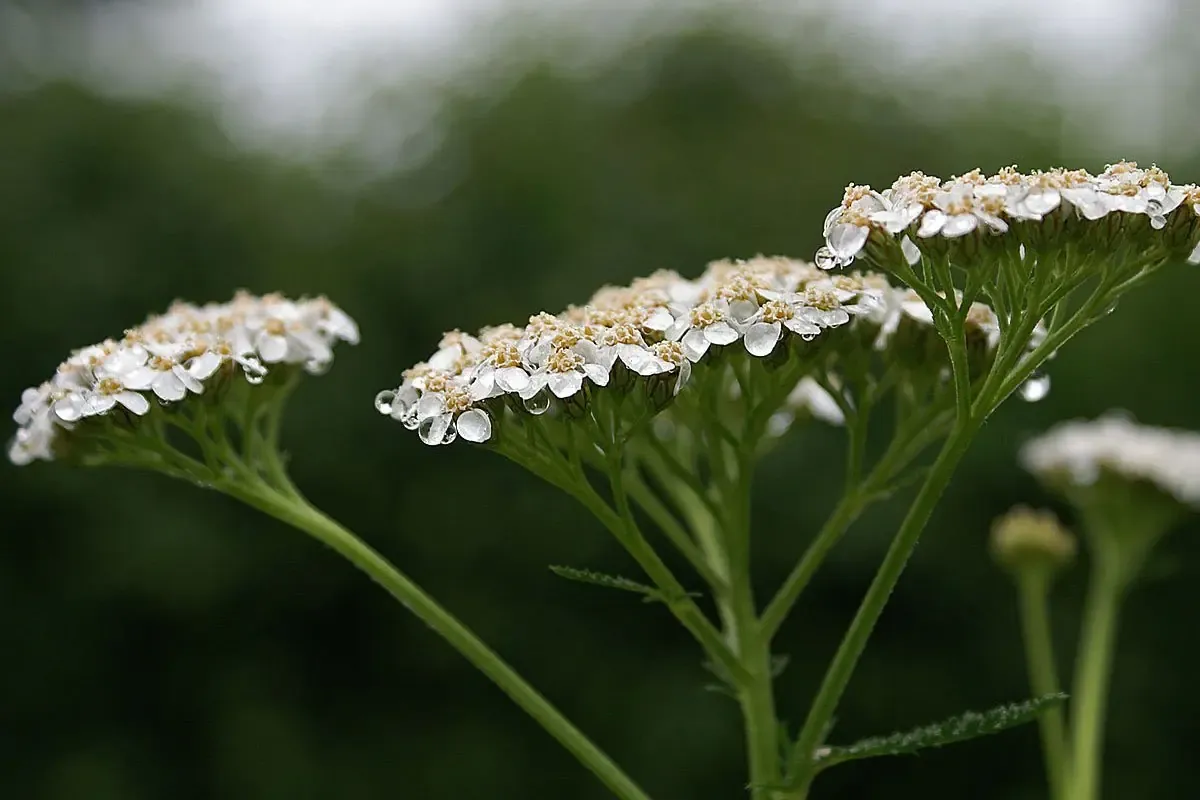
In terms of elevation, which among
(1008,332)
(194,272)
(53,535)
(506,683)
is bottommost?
(506,683)

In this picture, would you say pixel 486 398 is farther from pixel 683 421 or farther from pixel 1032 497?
pixel 1032 497

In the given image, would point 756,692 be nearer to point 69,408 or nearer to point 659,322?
point 659,322

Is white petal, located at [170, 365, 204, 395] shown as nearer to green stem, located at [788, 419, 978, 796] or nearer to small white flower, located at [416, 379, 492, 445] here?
small white flower, located at [416, 379, 492, 445]

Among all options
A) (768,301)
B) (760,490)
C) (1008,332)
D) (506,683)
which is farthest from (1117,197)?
(760,490)

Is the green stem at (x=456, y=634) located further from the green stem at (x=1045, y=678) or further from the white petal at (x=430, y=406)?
the green stem at (x=1045, y=678)

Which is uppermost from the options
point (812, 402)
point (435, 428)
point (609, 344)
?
point (812, 402)

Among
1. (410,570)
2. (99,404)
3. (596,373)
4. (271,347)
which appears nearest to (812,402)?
(596,373)

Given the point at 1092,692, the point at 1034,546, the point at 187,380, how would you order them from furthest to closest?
the point at 1034,546, the point at 1092,692, the point at 187,380
